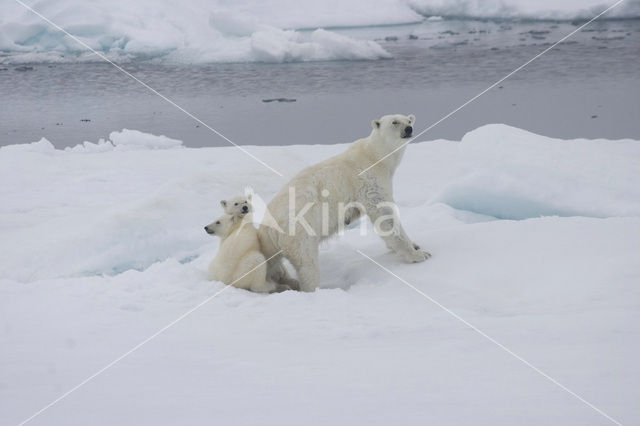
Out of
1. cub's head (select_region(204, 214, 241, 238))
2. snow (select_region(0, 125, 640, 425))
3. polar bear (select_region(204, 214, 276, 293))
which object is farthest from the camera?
cub's head (select_region(204, 214, 241, 238))

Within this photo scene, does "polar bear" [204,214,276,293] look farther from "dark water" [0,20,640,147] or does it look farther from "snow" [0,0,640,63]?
"snow" [0,0,640,63]

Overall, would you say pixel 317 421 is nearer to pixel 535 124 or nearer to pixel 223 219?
pixel 223 219

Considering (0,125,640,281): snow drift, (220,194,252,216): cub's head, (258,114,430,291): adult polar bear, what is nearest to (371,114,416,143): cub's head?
(258,114,430,291): adult polar bear

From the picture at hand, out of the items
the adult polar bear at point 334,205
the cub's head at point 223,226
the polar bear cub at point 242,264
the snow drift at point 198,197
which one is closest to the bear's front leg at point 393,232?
the adult polar bear at point 334,205

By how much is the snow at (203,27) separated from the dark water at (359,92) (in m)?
0.38

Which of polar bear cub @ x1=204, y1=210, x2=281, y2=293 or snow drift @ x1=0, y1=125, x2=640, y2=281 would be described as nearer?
polar bear cub @ x1=204, y1=210, x2=281, y2=293

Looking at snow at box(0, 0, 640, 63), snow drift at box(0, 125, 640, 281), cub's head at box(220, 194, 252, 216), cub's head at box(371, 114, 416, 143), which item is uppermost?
snow at box(0, 0, 640, 63)

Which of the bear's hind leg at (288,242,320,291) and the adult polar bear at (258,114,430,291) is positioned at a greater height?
the adult polar bear at (258,114,430,291)

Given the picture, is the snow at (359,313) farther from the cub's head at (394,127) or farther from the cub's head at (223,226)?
the cub's head at (394,127)

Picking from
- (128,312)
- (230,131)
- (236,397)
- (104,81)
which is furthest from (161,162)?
(104,81)

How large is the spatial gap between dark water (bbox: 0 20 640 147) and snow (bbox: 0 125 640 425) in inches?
195

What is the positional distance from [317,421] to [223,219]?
1910mm

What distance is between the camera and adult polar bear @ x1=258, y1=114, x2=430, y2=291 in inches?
128

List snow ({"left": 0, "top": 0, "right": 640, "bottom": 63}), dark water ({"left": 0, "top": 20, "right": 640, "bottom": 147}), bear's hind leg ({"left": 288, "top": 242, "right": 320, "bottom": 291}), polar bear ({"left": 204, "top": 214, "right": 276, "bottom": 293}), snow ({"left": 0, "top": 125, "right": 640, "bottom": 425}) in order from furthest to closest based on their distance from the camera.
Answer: snow ({"left": 0, "top": 0, "right": 640, "bottom": 63}) < dark water ({"left": 0, "top": 20, "right": 640, "bottom": 147}) < bear's hind leg ({"left": 288, "top": 242, "right": 320, "bottom": 291}) < polar bear ({"left": 204, "top": 214, "right": 276, "bottom": 293}) < snow ({"left": 0, "top": 125, "right": 640, "bottom": 425})
